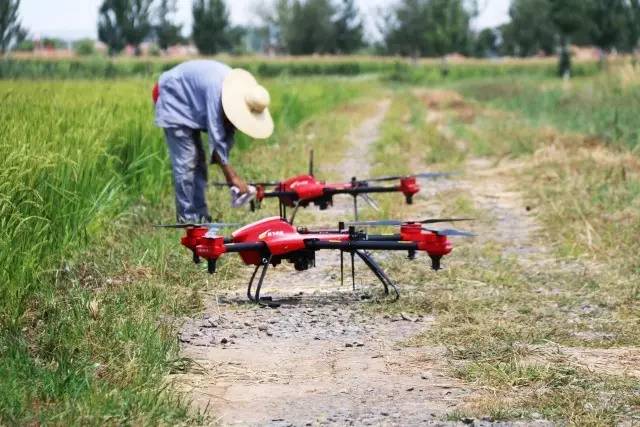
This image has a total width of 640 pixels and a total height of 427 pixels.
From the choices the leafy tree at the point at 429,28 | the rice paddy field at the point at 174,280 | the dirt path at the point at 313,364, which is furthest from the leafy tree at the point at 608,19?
the dirt path at the point at 313,364

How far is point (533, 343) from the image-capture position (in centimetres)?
508

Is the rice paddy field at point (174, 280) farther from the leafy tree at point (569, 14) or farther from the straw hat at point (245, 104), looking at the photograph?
the leafy tree at point (569, 14)

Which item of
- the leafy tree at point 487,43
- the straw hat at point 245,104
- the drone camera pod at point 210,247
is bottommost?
the leafy tree at point 487,43

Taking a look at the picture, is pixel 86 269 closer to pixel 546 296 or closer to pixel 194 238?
pixel 194 238

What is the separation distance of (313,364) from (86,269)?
2.01m

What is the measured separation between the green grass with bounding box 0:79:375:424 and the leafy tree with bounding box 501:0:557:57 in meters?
64.6

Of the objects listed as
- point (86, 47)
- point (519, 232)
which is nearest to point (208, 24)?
point (86, 47)

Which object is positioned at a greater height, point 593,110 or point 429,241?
point 429,241

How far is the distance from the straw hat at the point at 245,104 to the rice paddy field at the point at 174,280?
912 mm

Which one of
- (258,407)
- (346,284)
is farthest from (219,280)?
(258,407)

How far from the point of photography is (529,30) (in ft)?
254

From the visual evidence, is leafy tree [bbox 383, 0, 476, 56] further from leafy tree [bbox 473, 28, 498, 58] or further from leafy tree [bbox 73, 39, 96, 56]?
leafy tree [bbox 73, 39, 96, 56]

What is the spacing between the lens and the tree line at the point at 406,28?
49688mm

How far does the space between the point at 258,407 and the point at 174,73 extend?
4.24m
